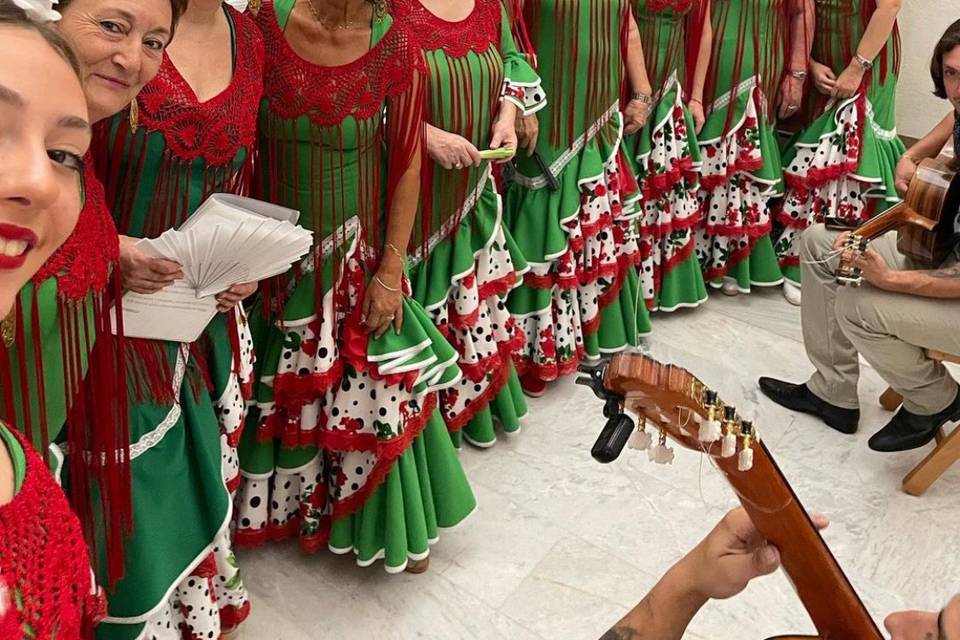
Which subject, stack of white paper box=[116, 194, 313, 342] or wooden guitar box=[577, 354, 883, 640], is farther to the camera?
stack of white paper box=[116, 194, 313, 342]

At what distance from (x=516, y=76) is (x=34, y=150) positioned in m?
1.54

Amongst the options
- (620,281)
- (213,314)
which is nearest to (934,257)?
(620,281)

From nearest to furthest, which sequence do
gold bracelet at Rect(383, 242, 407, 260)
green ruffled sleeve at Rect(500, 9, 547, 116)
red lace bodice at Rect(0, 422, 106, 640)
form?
red lace bodice at Rect(0, 422, 106, 640), gold bracelet at Rect(383, 242, 407, 260), green ruffled sleeve at Rect(500, 9, 547, 116)

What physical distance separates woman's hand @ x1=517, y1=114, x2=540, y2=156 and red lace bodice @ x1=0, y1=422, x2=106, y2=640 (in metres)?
1.65

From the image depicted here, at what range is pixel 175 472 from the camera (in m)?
1.48

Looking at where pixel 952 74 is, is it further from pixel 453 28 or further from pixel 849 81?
pixel 453 28

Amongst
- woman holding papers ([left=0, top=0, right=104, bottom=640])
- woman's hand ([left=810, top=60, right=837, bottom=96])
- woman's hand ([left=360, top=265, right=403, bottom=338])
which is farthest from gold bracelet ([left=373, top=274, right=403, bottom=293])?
woman's hand ([left=810, top=60, right=837, bottom=96])

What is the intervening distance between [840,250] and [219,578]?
165 cm

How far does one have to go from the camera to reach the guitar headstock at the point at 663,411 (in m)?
0.99

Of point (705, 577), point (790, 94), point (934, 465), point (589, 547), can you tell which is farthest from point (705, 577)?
point (790, 94)

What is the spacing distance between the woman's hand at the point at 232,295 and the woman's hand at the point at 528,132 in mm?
947

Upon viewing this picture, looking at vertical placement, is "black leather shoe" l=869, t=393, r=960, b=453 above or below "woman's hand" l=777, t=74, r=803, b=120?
below

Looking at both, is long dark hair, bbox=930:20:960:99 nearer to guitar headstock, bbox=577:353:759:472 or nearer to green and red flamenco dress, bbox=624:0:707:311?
green and red flamenco dress, bbox=624:0:707:311

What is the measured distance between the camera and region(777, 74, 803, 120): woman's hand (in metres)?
→ 2.97
